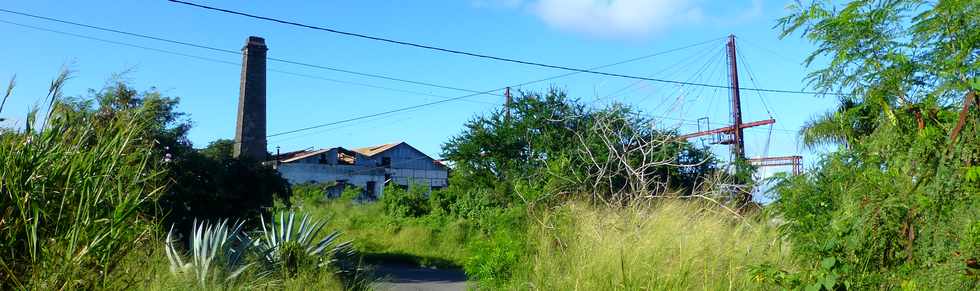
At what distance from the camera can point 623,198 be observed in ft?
33.9

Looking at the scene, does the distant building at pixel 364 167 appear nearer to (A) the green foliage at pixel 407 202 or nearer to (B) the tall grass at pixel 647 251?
(A) the green foliage at pixel 407 202

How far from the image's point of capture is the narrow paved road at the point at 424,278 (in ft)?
44.3

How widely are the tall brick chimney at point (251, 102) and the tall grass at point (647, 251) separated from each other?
27.5 meters

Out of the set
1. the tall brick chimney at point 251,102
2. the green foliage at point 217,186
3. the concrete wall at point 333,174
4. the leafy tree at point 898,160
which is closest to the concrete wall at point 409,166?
the concrete wall at point 333,174

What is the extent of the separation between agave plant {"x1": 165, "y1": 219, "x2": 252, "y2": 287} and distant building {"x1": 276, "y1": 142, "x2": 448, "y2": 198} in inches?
1791

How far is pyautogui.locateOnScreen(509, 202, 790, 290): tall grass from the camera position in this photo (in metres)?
6.92

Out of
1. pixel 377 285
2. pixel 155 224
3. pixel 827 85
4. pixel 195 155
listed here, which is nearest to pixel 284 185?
pixel 195 155

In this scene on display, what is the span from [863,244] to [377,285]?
227 inches

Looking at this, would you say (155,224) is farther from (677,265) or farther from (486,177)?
(486,177)

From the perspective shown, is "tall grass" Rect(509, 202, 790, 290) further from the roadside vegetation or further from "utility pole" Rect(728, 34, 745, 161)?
"utility pole" Rect(728, 34, 745, 161)

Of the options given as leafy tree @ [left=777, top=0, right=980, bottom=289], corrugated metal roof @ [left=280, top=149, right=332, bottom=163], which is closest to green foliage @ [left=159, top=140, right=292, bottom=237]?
leafy tree @ [left=777, top=0, right=980, bottom=289]

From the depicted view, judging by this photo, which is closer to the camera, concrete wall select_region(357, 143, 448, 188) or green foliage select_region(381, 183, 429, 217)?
green foliage select_region(381, 183, 429, 217)

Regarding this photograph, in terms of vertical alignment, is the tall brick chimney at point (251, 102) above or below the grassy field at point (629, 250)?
above

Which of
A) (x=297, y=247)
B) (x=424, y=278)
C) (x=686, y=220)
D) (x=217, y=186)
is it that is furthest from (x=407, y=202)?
(x=686, y=220)
